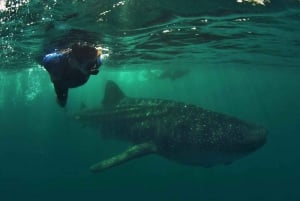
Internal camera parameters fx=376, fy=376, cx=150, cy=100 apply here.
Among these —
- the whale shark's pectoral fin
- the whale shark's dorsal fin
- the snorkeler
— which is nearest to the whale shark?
the whale shark's pectoral fin

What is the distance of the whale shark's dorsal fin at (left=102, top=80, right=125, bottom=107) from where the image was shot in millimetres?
18498

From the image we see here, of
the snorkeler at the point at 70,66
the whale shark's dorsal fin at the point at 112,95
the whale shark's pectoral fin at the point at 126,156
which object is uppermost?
the snorkeler at the point at 70,66

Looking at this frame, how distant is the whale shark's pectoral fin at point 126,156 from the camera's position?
507 inches

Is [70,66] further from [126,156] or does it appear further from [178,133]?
[178,133]

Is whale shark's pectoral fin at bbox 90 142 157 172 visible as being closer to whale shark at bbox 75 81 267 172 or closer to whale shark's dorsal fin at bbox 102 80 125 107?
whale shark at bbox 75 81 267 172

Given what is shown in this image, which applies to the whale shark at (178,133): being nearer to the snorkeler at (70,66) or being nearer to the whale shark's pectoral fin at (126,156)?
the whale shark's pectoral fin at (126,156)

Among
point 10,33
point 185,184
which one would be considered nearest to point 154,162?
point 185,184

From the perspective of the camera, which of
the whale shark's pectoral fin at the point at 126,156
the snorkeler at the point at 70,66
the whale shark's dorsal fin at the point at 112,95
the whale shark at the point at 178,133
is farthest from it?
the whale shark's dorsal fin at the point at 112,95

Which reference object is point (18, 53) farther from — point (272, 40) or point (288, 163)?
point (288, 163)

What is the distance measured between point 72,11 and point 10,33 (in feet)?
16.3

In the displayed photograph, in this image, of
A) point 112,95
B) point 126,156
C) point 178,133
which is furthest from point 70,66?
point 112,95

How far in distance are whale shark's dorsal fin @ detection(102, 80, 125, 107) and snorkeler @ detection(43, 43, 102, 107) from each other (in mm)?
12493

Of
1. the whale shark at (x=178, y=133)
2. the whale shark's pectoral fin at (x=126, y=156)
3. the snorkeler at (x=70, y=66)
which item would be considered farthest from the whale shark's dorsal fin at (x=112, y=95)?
the snorkeler at (x=70, y=66)

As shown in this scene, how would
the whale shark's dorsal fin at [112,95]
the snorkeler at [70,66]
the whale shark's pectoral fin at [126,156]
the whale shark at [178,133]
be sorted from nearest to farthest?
the snorkeler at [70,66], the whale shark at [178,133], the whale shark's pectoral fin at [126,156], the whale shark's dorsal fin at [112,95]
